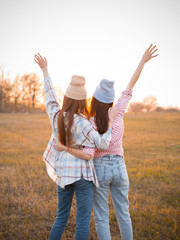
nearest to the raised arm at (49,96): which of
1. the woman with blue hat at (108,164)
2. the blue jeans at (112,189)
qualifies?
the woman with blue hat at (108,164)

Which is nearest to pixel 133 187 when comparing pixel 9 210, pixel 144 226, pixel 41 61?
pixel 144 226

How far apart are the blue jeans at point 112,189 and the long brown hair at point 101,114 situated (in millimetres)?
355

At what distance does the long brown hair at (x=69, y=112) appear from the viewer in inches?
84.4

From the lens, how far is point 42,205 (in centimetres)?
411

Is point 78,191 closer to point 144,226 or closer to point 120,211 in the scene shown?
point 120,211

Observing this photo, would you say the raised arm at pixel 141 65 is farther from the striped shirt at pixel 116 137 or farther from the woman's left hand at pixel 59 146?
the woman's left hand at pixel 59 146

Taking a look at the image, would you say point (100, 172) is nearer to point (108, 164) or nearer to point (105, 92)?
point (108, 164)

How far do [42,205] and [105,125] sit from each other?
2.67 metres

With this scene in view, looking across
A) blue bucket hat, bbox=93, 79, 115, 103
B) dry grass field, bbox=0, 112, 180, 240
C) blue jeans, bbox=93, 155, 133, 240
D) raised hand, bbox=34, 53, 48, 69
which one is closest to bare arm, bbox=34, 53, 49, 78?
raised hand, bbox=34, 53, 48, 69

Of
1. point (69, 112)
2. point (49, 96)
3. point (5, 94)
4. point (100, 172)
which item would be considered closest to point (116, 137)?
point (100, 172)

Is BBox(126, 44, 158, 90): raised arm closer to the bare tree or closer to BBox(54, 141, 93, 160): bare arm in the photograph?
BBox(54, 141, 93, 160): bare arm

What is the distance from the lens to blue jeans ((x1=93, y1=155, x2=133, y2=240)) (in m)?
2.37

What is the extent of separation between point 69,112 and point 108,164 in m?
0.76

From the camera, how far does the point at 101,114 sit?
7.61 ft
